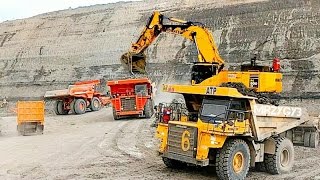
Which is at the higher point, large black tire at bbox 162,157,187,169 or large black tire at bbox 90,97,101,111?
large black tire at bbox 90,97,101,111

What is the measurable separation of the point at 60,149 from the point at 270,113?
6.35 meters

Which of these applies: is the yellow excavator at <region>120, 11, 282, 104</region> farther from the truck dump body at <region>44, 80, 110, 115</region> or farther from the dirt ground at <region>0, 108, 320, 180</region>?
the truck dump body at <region>44, 80, 110, 115</region>

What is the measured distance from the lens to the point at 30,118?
685 inches

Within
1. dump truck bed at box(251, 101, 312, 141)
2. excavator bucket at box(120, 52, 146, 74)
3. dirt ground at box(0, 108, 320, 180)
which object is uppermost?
excavator bucket at box(120, 52, 146, 74)

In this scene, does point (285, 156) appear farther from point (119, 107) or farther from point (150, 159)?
point (119, 107)

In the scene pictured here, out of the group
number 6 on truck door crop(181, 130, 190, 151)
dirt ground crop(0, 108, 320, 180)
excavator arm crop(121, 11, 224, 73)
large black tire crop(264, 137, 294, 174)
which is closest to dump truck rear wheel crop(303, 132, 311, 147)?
dirt ground crop(0, 108, 320, 180)

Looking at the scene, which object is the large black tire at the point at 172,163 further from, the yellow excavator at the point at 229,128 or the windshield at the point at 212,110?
the windshield at the point at 212,110

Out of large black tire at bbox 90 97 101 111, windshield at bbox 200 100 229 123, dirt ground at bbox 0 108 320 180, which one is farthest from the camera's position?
large black tire at bbox 90 97 101 111

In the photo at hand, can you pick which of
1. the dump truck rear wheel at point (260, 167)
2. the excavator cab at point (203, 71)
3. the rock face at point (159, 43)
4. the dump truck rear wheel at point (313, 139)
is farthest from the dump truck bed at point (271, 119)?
the rock face at point (159, 43)

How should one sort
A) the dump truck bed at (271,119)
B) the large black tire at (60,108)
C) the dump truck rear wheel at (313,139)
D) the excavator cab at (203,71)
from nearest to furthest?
the dump truck bed at (271,119) < the dump truck rear wheel at (313,139) < the excavator cab at (203,71) < the large black tire at (60,108)

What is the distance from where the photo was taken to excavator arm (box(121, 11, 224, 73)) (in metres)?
16.0

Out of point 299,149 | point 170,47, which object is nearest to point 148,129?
point 299,149

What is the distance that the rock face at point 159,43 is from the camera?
25.3 m

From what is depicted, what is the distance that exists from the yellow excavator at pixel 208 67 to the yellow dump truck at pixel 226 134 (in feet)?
1.96
